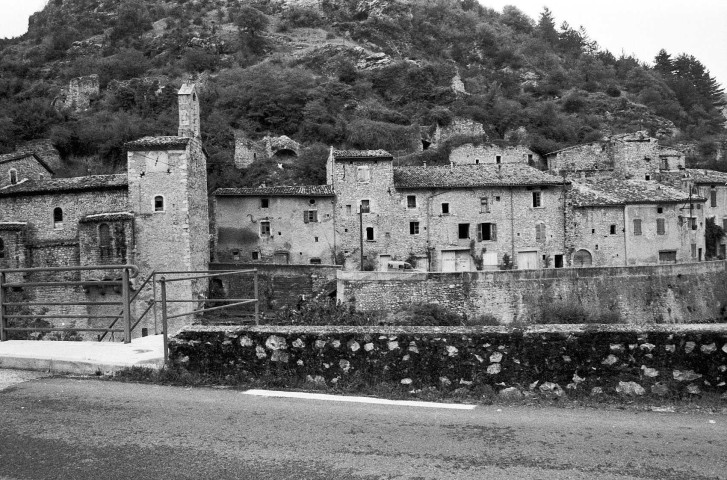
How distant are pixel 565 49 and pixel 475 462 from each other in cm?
11164

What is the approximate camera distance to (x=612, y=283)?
97.1 ft

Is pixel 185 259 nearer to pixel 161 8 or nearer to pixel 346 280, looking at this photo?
pixel 346 280

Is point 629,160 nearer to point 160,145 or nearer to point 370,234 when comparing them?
point 370,234

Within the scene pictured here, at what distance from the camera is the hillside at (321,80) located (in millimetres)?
50750

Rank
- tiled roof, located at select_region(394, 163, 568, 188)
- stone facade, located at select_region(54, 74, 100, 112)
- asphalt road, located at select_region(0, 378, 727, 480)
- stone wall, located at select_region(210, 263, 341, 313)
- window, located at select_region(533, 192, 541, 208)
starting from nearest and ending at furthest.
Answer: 1. asphalt road, located at select_region(0, 378, 727, 480)
2. stone wall, located at select_region(210, 263, 341, 313)
3. tiled roof, located at select_region(394, 163, 568, 188)
4. window, located at select_region(533, 192, 541, 208)
5. stone facade, located at select_region(54, 74, 100, 112)

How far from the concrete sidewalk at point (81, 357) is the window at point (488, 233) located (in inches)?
1254

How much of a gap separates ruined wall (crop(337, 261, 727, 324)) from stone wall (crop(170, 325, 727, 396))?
73.3 ft

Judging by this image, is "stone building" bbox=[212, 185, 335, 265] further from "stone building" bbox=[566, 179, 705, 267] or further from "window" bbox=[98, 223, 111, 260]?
"stone building" bbox=[566, 179, 705, 267]

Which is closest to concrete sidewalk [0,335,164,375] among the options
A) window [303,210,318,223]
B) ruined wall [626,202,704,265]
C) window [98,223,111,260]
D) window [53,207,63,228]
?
window [98,223,111,260]

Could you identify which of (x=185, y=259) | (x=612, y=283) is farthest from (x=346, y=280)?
(x=612, y=283)

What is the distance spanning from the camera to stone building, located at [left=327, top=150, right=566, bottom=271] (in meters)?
38.1

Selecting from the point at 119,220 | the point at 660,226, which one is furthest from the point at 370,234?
the point at 660,226

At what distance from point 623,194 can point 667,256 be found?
5.31 m

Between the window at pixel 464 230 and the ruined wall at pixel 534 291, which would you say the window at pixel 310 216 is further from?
the window at pixel 464 230
